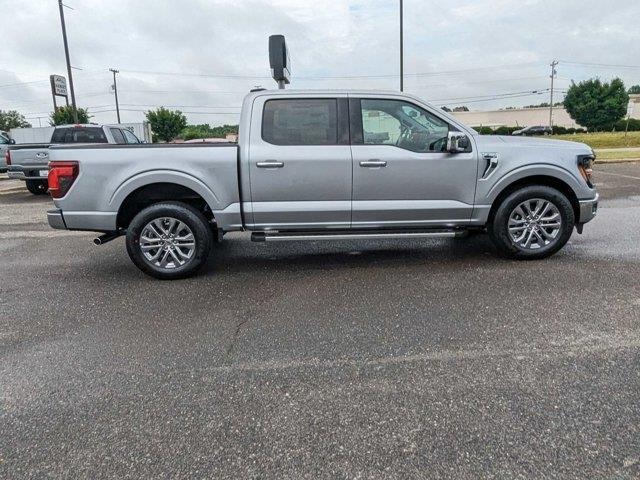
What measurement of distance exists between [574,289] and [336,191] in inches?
98.9

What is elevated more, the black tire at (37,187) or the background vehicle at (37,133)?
the background vehicle at (37,133)

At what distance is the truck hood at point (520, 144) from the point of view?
17.1ft

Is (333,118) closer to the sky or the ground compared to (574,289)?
closer to the sky

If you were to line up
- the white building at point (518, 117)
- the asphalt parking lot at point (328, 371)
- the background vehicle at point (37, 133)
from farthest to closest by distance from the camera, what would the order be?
the white building at point (518, 117)
the background vehicle at point (37, 133)
the asphalt parking lot at point (328, 371)

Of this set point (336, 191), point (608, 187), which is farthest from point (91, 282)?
point (608, 187)

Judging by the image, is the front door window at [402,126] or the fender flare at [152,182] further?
the front door window at [402,126]

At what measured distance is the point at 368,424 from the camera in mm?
2529

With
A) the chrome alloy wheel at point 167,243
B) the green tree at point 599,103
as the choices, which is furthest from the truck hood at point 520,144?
the green tree at point 599,103

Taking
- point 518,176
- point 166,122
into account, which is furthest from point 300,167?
point 166,122

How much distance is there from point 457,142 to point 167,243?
3.27 m

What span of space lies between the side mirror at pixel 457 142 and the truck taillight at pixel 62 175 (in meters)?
3.84

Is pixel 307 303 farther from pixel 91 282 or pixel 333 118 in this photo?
pixel 91 282

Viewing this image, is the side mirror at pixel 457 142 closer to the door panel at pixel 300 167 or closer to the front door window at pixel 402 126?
the front door window at pixel 402 126

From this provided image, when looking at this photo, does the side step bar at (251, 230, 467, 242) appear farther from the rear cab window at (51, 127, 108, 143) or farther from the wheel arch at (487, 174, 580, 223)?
the rear cab window at (51, 127, 108, 143)
